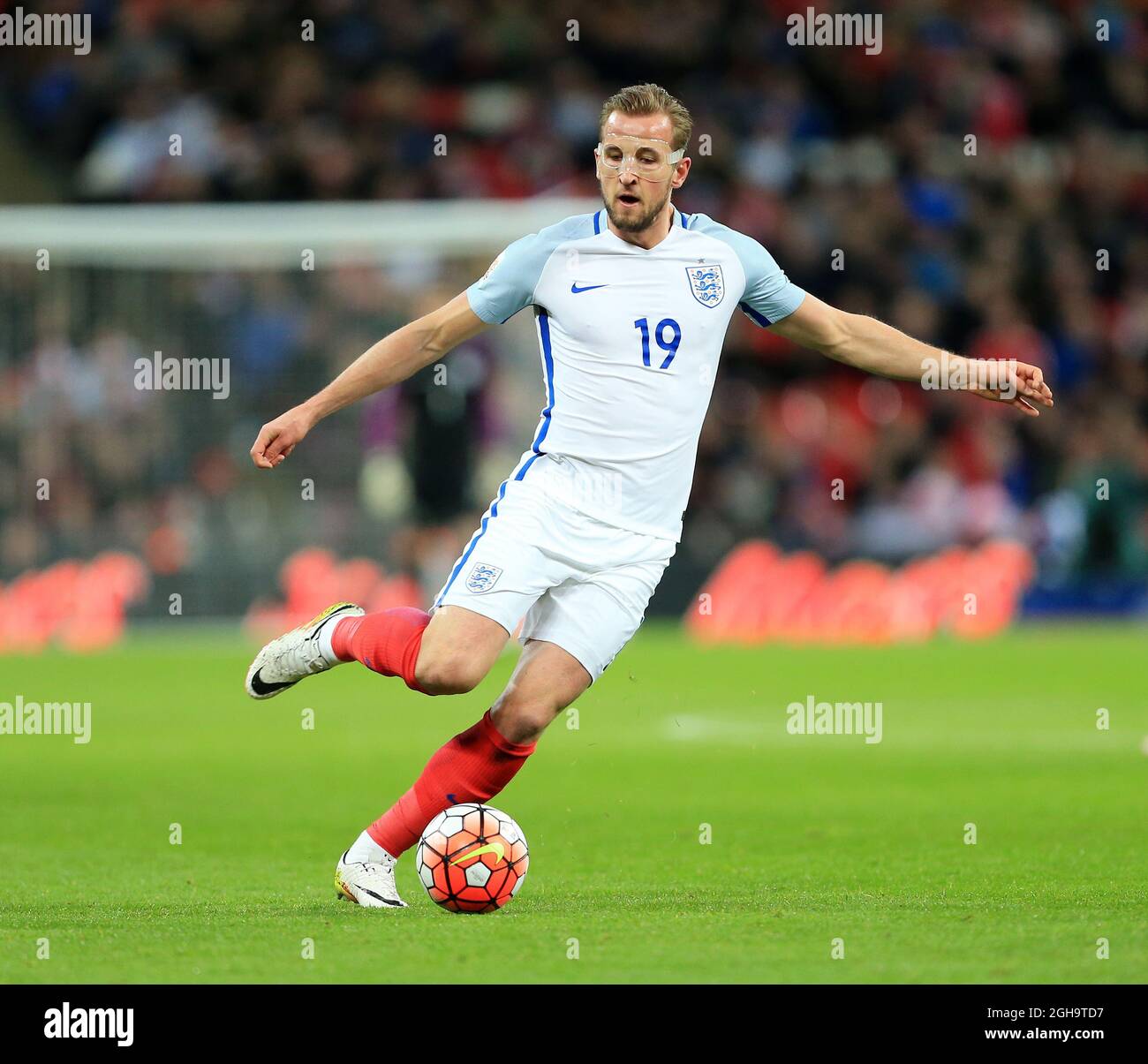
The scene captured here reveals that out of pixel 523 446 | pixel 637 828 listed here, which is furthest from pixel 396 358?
pixel 523 446

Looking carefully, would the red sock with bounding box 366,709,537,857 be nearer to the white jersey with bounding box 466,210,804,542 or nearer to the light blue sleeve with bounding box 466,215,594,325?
the white jersey with bounding box 466,210,804,542

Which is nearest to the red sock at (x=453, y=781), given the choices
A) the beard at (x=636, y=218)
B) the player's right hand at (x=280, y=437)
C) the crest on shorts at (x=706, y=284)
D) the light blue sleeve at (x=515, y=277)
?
the player's right hand at (x=280, y=437)

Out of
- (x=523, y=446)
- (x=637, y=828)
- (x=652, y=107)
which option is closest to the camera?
(x=652, y=107)

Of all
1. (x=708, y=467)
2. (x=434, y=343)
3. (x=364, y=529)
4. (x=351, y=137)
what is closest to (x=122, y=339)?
(x=364, y=529)

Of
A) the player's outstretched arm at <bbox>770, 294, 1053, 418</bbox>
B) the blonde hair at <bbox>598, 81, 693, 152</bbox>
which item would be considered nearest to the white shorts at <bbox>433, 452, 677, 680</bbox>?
the player's outstretched arm at <bbox>770, 294, 1053, 418</bbox>

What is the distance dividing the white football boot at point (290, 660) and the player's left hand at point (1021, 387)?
2306mm

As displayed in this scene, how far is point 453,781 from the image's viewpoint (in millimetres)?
6828

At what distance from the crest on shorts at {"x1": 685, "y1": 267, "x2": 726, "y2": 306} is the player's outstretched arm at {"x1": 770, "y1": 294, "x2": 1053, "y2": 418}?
344mm

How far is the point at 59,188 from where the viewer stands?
21969mm

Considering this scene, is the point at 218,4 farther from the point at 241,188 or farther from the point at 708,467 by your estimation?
the point at 708,467

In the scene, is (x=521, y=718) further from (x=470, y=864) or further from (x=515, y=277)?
(x=515, y=277)

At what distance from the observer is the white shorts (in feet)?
22.3

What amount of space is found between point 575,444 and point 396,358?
655 millimetres

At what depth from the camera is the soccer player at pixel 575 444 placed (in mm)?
6777
